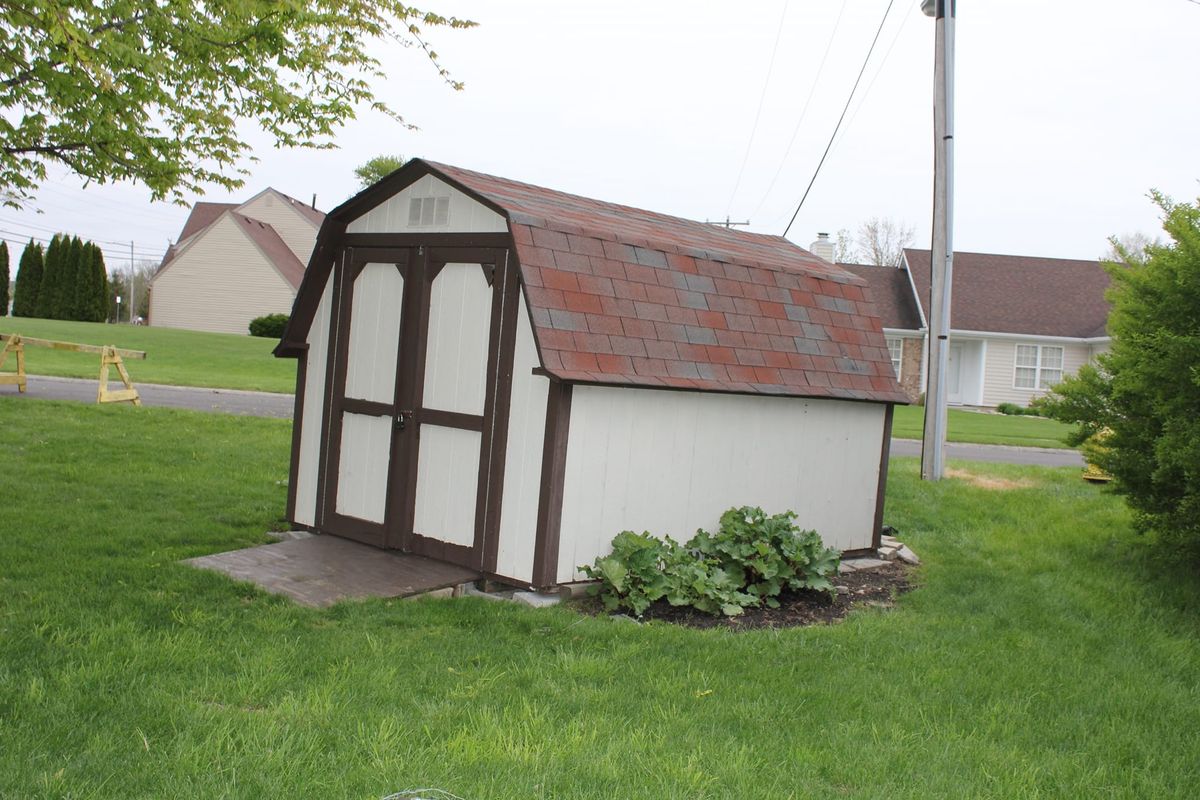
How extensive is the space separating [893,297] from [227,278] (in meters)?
28.5

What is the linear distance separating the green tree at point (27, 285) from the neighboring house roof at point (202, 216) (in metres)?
6.62

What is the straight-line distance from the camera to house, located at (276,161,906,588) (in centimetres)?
687

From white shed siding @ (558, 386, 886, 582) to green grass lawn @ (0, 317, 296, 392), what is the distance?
1600 cm

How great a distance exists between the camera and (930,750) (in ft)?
14.4

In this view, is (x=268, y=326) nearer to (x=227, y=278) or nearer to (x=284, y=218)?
(x=227, y=278)

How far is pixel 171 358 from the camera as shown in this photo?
3016 cm

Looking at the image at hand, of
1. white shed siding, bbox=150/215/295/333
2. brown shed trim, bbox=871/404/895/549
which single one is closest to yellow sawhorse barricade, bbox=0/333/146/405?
brown shed trim, bbox=871/404/895/549

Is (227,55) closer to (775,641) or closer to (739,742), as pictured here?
(775,641)

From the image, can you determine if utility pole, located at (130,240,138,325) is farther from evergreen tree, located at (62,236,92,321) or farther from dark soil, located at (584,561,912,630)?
dark soil, located at (584,561,912,630)

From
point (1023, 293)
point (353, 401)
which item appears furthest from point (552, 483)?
point (1023, 293)

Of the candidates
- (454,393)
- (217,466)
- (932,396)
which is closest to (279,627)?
(454,393)

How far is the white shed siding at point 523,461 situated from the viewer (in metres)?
6.82

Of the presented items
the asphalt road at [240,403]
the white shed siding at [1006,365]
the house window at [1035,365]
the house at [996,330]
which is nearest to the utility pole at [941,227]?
the asphalt road at [240,403]

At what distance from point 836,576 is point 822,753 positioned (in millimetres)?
4059
